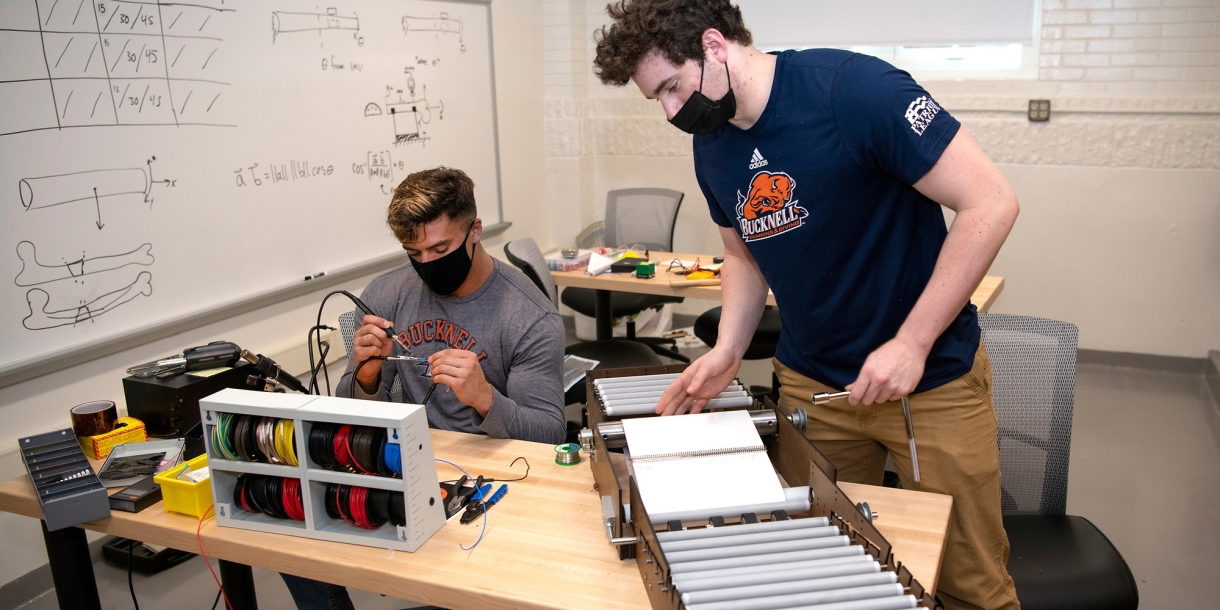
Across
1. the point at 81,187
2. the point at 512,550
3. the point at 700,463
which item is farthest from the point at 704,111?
the point at 81,187

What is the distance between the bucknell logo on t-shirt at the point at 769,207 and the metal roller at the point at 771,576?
601 millimetres

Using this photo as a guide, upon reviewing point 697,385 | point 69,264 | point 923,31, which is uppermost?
point 923,31

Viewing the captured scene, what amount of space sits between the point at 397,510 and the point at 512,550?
19 cm

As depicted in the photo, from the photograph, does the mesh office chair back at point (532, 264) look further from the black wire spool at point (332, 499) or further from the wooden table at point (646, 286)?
the black wire spool at point (332, 499)

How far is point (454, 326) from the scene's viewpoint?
1.89m

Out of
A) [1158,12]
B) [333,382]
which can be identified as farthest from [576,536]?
[1158,12]

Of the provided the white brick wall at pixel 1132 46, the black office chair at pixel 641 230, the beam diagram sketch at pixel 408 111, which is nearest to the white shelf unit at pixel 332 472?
the beam diagram sketch at pixel 408 111

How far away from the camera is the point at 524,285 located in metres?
1.95

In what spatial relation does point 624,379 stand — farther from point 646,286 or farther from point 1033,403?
point 646,286

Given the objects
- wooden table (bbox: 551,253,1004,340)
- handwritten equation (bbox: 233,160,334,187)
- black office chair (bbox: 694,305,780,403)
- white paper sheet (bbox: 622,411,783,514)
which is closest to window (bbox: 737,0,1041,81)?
wooden table (bbox: 551,253,1004,340)

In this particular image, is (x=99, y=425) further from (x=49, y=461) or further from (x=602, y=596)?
(x=602, y=596)

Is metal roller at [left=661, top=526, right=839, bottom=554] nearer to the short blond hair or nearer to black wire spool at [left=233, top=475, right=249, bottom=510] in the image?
black wire spool at [left=233, top=475, right=249, bottom=510]

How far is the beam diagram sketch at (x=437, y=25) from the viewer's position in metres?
3.77

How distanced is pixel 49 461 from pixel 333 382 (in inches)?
75.9
